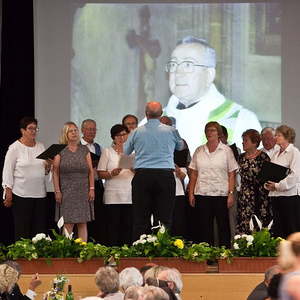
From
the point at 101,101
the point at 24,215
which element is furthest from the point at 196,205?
the point at 101,101

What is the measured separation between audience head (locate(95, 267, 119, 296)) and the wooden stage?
172cm

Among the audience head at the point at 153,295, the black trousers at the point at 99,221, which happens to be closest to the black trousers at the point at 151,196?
the black trousers at the point at 99,221

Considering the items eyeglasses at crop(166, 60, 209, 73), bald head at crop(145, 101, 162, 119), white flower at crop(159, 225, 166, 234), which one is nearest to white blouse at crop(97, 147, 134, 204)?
bald head at crop(145, 101, 162, 119)

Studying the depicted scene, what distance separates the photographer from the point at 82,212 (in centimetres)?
877

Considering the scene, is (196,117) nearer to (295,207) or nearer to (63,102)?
(63,102)

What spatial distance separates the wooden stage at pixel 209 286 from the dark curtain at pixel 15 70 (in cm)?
367

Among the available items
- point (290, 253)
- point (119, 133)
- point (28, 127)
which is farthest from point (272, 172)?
point (290, 253)

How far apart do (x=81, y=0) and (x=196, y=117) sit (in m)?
1.78

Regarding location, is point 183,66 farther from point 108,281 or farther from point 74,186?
point 108,281

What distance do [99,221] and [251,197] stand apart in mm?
1576

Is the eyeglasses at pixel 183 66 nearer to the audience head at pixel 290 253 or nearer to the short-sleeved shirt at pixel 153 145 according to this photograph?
the short-sleeved shirt at pixel 153 145

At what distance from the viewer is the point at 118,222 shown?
919cm

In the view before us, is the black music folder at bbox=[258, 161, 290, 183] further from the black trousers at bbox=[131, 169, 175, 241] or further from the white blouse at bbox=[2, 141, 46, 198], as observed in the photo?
the white blouse at bbox=[2, 141, 46, 198]

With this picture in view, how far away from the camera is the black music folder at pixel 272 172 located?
8.46m
